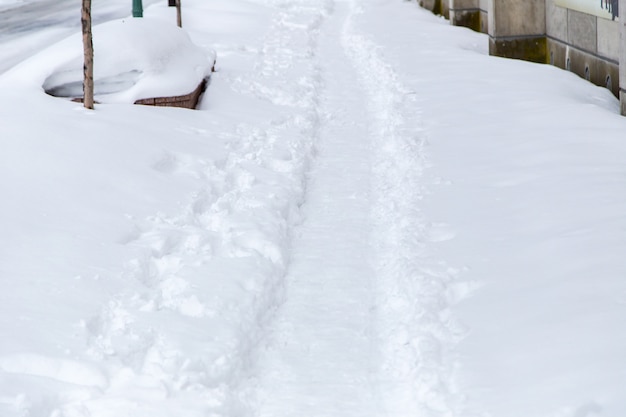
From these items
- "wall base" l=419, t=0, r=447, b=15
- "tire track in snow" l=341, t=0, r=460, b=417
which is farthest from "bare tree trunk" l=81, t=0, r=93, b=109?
"wall base" l=419, t=0, r=447, b=15

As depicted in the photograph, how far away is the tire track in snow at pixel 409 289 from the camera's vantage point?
15.9 ft

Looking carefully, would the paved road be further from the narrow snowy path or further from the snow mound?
the narrow snowy path

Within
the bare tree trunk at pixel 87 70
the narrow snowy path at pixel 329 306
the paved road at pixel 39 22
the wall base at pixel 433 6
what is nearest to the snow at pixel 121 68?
the bare tree trunk at pixel 87 70

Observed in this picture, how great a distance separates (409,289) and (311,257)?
3.27 feet

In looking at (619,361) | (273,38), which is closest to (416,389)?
(619,361)

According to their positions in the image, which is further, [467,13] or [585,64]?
[467,13]

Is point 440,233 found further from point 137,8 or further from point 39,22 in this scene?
point 39,22

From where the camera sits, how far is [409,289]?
604cm

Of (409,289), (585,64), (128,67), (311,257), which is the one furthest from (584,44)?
(409,289)

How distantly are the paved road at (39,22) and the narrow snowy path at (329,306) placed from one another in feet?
27.9

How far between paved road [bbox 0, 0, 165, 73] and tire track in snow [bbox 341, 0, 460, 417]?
27.0 ft

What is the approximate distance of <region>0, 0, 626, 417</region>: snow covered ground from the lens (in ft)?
15.7

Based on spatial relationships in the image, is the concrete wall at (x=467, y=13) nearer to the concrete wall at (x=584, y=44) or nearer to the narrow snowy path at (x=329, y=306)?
the concrete wall at (x=584, y=44)

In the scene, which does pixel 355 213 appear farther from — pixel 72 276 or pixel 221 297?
pixel 72 276
